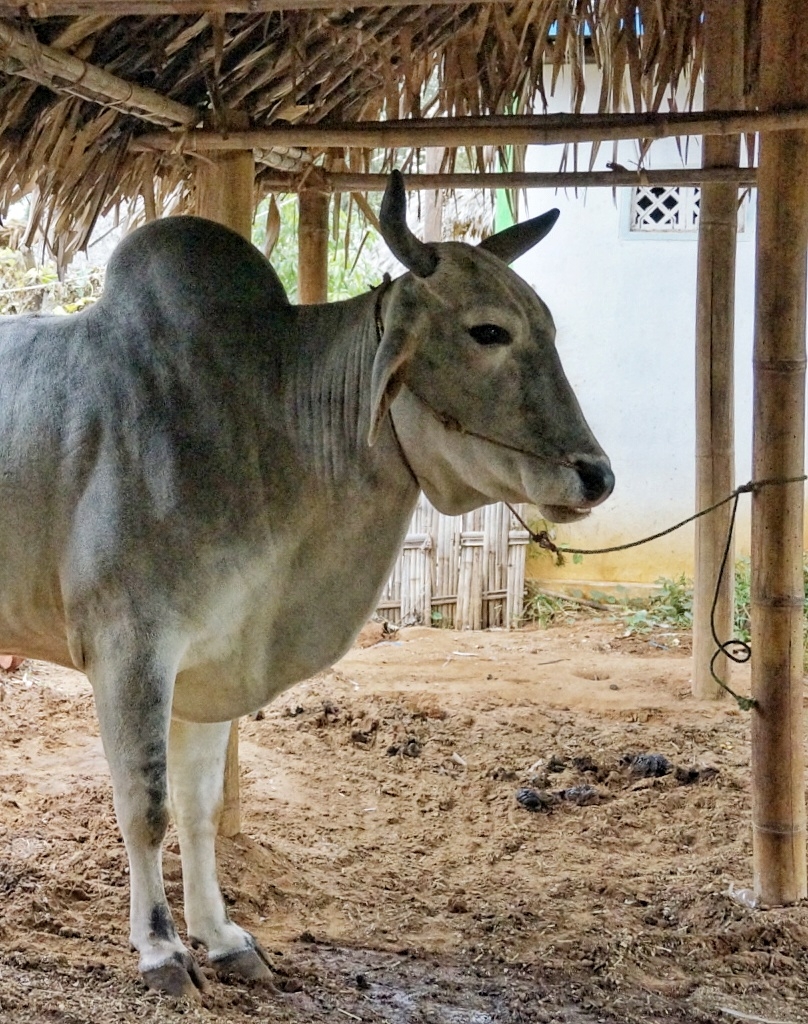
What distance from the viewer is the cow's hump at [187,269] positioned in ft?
10.3

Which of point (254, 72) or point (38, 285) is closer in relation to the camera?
point (254, 72)

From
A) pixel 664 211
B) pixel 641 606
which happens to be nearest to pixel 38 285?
pixel 664 211

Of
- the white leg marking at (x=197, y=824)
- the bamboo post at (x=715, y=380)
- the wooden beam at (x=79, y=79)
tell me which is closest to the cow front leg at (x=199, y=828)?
the white leg marking at (x=197, y=824)

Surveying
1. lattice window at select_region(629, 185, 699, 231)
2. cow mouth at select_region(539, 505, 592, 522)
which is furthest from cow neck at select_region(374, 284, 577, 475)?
lattice window at select_region(629, 185, 699, 231)

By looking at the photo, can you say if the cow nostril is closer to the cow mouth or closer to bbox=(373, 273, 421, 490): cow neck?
the cow mouth

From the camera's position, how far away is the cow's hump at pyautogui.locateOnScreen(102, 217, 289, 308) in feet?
10.3

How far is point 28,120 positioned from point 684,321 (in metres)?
6.16

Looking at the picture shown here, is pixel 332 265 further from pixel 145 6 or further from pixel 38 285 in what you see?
pixel 145 6

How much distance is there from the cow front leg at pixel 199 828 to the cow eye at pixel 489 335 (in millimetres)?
1280

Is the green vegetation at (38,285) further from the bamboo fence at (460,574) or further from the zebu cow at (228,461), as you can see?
the zebu cow at (228,461)

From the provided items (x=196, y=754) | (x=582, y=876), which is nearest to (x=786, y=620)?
(x=582, y=876)

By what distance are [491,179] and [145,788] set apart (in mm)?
2682

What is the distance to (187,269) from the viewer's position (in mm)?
3156

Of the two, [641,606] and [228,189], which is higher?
[228,189]
